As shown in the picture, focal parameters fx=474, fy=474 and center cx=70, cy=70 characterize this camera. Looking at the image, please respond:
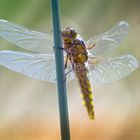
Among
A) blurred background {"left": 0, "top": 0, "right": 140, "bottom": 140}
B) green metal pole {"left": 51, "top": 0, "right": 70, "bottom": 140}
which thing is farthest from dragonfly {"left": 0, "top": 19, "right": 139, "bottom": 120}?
blurred background {"left": 0, "top": 0, "right": 140, "bottom": 140}

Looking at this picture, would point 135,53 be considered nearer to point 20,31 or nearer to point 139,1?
point 139,1

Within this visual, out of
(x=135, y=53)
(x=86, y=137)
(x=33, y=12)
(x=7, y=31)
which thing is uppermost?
(x=33, y=12)

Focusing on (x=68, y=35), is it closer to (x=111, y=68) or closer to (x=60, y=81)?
(x=111, y=68)

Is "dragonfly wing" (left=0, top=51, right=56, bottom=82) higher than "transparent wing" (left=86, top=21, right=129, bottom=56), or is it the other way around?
"transparent wing" (left=86, top=21, right=129, bottom=56)

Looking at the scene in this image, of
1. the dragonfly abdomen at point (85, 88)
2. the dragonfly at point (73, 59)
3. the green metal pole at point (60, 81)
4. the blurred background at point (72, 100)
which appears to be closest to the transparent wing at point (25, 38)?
the dragonfly at point (73, 59)

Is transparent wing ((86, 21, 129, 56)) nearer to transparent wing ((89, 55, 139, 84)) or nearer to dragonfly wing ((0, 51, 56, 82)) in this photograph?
transparent wing ((89, 55, 139, 84))

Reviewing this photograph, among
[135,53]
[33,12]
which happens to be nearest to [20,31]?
[33,12]

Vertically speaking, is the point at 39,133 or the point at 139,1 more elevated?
the point at 139,1
